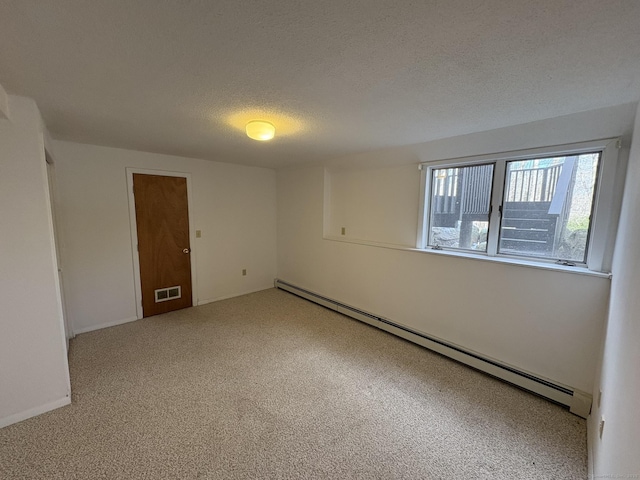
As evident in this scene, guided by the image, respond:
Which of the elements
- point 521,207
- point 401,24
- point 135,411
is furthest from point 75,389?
point 521,207

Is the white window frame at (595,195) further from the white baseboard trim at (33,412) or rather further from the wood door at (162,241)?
the white baseboard trim at (33,412)

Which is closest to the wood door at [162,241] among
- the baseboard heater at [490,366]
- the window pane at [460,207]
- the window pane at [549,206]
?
the baseboard heater at [490,366]

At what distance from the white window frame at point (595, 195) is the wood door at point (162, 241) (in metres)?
3.36

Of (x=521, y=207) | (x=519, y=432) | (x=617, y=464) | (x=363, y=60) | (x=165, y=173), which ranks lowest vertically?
(x=519, y=432)

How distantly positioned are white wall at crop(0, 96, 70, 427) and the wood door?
5.28ft

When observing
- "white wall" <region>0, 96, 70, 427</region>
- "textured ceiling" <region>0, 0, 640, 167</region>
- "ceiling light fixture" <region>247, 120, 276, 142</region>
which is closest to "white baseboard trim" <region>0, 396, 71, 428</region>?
"white wall" <region>0, 96, 70, 427</region>

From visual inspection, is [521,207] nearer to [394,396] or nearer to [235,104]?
[394,396]

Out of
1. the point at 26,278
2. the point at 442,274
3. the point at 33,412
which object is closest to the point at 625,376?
the point at 442,274

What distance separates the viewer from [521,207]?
235 cm

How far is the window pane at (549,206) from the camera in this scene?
81.1 inches

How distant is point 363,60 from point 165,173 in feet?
10.6

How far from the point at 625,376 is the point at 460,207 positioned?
1.94 meters

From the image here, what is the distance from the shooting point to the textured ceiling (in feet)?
3.21

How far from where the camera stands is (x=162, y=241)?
3625mm
